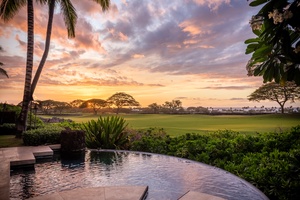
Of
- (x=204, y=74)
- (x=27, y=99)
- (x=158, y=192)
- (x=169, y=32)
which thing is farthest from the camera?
(x=204, y=74)

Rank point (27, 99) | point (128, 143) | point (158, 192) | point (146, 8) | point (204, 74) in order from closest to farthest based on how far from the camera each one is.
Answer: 1. point (158, 192)
2. point (128, 143)
3. point (146, 8)
4. point (27, 99)
5. point (204, 74)

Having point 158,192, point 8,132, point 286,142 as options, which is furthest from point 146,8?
point 8,132

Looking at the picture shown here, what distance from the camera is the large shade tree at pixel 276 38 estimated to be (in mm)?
2344

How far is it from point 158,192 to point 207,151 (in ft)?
10.8

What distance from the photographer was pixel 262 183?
458 cm

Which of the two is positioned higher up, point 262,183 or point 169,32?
point 169,32

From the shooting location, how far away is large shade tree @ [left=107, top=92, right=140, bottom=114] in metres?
60.8

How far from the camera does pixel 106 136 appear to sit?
384 inches

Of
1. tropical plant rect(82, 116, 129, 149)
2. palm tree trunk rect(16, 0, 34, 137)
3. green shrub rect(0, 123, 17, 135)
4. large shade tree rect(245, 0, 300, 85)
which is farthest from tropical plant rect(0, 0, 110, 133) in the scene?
large shade tree rect(245, 0, 300, 85)

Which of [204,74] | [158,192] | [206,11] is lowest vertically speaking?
[158,192]

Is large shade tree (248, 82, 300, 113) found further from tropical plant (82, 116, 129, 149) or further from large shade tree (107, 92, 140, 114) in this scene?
tropical plant (82, 116, 129, 149)

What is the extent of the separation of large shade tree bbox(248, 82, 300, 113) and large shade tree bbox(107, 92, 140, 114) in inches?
1194

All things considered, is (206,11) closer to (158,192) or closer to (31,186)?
(158,192)

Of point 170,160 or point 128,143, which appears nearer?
point 170,160
